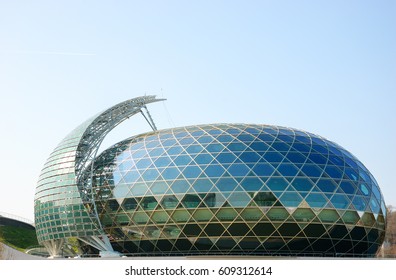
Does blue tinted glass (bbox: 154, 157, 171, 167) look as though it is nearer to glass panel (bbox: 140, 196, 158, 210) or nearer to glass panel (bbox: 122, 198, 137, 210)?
glass panel (bbox: 140, 196, 158, 210)

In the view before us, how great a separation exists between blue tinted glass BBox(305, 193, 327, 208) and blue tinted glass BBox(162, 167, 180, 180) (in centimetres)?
1281

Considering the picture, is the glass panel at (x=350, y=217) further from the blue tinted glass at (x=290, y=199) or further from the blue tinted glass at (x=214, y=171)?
the blue tinted glass at (x=214, y=171)

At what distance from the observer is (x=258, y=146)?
56188 millimetres

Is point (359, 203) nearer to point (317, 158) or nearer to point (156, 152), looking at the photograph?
point (317, 158)

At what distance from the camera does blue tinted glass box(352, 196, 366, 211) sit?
5468 centimetres

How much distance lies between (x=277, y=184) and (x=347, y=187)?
25.0 feet

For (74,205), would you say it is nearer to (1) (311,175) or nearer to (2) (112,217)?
(2) (112,217)

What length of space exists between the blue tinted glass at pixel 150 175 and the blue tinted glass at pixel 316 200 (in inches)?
589

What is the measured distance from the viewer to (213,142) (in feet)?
188

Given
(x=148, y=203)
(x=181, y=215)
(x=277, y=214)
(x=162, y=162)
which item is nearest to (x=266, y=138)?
(x=277, y=214)

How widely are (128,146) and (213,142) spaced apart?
9.89 meters

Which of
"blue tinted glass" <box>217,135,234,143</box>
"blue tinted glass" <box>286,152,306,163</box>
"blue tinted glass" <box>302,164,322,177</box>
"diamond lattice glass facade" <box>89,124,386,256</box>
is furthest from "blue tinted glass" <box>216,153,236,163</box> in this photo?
"blue tinted glass" <box>302,164,322,177</box>

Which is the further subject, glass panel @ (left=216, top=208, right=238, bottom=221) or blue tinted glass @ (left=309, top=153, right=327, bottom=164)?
blue tinted glass @ (left=309, top=153, right=327, bottom=164)

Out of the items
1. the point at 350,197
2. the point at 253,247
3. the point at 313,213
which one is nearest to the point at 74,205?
the point at 253,247
